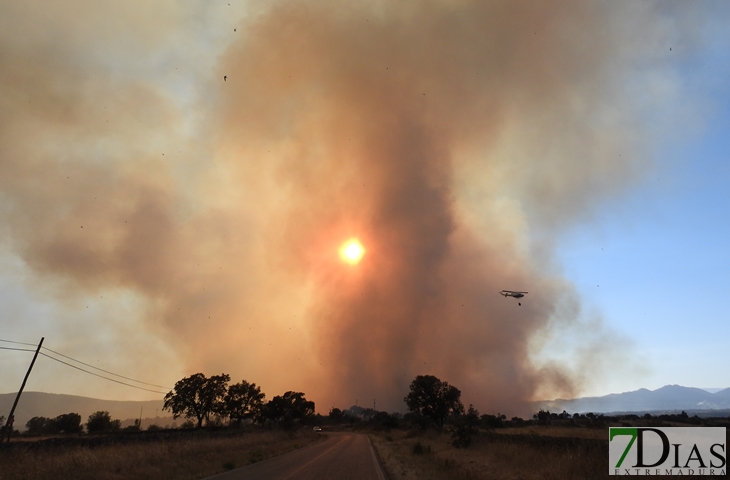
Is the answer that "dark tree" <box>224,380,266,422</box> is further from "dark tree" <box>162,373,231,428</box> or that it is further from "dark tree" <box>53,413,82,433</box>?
"dark tree" <box>53,413,82,433</box>

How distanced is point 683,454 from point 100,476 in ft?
83.2

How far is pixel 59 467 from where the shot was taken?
1697 cm

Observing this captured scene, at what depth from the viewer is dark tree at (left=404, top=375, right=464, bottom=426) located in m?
96.6

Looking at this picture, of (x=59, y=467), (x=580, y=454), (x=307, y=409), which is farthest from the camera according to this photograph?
(x=307, y=409)

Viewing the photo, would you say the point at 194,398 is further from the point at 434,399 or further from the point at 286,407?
the point at 434,399

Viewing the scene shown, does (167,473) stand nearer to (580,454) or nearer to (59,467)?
(59,467)

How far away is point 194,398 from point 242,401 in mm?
14576

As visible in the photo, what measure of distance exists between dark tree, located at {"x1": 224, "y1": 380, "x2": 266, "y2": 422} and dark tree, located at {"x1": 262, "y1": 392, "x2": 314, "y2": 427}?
4.79m

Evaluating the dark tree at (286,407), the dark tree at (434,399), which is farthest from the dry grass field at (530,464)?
the dark tree at (286,407)

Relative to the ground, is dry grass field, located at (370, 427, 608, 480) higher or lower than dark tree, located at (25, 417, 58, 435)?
higher

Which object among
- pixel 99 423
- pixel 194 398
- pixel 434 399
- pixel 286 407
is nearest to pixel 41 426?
pixel 99 423

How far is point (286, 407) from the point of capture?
414 ft

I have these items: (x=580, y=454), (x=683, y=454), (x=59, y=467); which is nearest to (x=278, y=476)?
(x=59, y=467)

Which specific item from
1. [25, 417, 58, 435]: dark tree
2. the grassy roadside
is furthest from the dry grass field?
[25, 417, 58, 435]: dark tree
